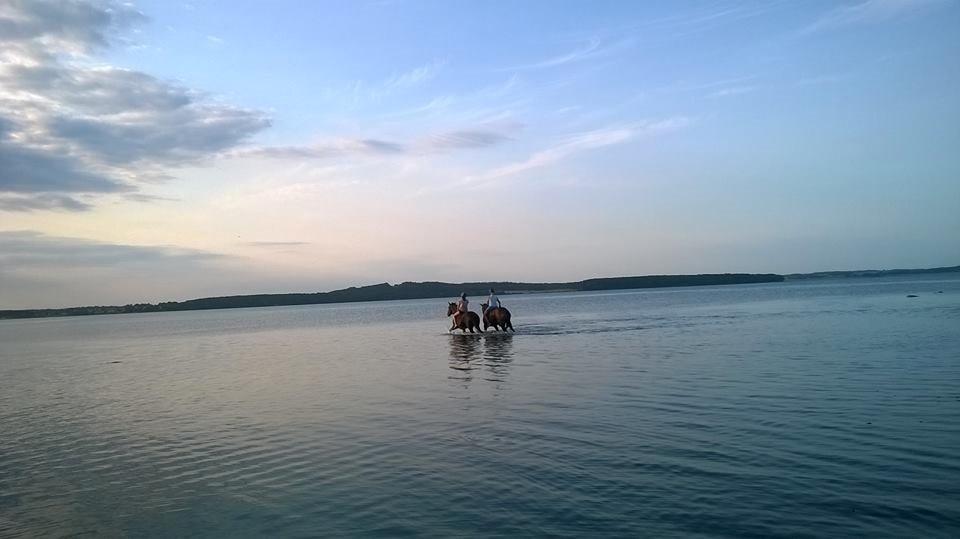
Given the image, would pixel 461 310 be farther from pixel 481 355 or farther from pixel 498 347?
pixel 481 355

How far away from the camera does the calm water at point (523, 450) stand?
25.7 ft

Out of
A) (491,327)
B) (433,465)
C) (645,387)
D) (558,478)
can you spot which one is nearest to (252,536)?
(433,465)

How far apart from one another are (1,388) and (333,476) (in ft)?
72.4

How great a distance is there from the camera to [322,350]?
116 feet

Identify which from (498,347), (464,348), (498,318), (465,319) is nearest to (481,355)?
(498,347)

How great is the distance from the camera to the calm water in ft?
25.7

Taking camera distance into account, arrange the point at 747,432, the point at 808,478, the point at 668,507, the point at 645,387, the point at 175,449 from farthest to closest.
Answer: the point at 645,387 < the point at 175,449 < the point at 747,432 < the point at 808,478 < the point at 668,507

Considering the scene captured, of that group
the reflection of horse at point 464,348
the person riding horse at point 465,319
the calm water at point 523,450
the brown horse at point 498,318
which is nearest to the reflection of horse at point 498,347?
the reflection of horse at point 464,348

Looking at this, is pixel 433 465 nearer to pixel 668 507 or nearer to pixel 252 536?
pixel 252 536

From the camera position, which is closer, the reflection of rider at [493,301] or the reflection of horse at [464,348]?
the reflection of horse at [464,348]

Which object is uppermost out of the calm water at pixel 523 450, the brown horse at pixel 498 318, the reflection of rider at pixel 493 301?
the reflection of rider at pixel 493 301

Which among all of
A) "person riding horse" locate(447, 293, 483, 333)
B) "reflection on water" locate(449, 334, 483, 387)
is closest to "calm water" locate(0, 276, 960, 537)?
"reflection on water" locate(449, 334, 483, 387)

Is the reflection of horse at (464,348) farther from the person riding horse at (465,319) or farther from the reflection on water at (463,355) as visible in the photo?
the person riding horse at (465,319)

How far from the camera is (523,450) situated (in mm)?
10820
